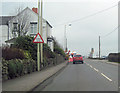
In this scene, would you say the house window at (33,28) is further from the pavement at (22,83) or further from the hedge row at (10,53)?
the pavement at (22,83)

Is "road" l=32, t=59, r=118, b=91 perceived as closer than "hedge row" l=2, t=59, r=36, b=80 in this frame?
Yes

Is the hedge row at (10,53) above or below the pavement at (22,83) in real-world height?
above

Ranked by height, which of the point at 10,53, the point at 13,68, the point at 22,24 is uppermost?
the point at 22,24

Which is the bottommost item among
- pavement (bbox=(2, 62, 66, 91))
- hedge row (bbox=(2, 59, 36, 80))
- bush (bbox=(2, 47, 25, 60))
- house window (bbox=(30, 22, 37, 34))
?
pavement (bbox=(2, 62, 66, 91))

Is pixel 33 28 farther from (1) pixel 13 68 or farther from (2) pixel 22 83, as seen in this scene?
(2) pixel 22 83

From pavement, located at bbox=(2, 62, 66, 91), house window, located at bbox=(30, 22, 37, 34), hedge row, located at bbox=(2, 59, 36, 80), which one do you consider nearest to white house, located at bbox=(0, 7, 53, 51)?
house window, located at bbox=(30, 22, 37, 34)

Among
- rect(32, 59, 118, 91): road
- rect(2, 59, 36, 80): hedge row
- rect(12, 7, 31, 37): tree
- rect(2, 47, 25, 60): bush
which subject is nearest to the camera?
rect(32, 59, 118, 91): road

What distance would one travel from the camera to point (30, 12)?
44.7 metres

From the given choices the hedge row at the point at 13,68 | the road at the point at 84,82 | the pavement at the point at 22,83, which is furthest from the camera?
the hedge row at the point at 13,68

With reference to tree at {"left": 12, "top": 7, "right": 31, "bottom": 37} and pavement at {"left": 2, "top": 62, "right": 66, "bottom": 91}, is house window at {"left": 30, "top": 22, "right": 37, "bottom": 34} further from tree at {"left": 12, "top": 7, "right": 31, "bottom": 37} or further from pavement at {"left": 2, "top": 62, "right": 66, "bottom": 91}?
pavement at {"left": 2, "top": 62, "right": 66, "bottom": 91}

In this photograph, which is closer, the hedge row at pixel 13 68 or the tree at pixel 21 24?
the hedge row at pixel 13 68

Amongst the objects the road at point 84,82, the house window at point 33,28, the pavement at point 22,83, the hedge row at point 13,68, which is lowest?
the road at point 84,82

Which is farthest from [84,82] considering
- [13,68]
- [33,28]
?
[33,28]

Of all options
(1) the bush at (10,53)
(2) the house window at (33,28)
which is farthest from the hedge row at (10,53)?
(2) the house window at (33,28)
